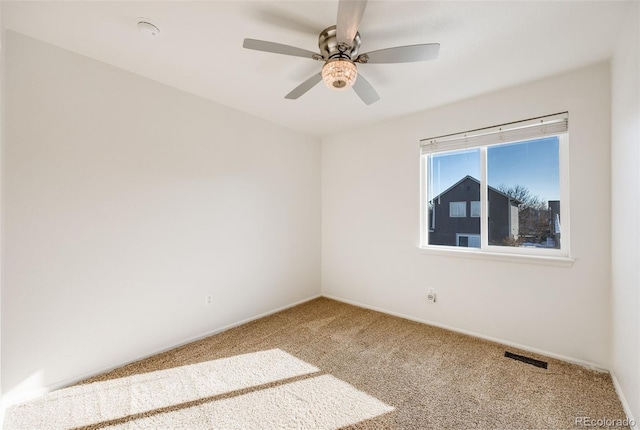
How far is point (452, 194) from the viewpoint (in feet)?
9.71

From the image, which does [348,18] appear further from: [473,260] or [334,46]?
[473,260]

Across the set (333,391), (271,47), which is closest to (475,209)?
(333,391)

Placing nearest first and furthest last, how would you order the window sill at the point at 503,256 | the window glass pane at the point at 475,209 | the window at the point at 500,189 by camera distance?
the window sill at the point at 503,256 < the window at the point at 500,189 < the window glass pane at the point at 475,209

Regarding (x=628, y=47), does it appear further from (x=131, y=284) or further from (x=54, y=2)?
(x=131, y=284)

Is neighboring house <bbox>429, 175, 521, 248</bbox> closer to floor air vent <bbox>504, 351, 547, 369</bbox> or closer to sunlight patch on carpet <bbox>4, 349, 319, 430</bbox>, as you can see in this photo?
floor air vent <bbox>504, 351, 547, 369</bbox>

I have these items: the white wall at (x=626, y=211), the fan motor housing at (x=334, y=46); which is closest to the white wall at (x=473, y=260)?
the white wall at (x=626, y=211)

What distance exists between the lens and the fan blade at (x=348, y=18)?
1.23 m

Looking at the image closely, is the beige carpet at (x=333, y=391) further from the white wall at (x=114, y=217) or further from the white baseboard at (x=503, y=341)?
the white wall at (x=114, y=217)

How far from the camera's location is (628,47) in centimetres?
165

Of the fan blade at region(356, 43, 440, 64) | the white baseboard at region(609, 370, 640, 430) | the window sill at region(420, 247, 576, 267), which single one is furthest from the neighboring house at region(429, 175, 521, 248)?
the fan blade at region(356, 43, 440, 64)

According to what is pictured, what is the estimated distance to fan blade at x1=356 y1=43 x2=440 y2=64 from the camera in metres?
1.52

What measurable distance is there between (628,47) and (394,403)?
269cm

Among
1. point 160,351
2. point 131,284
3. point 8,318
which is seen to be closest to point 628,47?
point 131,284

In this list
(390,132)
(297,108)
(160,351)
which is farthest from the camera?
(390,132)
